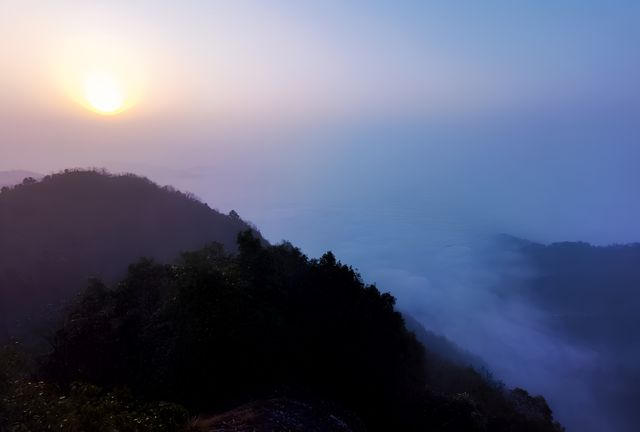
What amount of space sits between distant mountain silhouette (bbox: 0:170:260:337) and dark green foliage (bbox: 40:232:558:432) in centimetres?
3047

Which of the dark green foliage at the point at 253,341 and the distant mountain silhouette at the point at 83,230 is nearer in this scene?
the dark green foliage at the point at 253,341

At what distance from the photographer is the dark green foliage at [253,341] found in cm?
2391

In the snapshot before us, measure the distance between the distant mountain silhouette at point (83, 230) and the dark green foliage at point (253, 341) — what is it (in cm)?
3047

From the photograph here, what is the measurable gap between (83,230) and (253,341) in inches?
2168

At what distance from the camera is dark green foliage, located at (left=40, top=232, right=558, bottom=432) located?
78.4 feet

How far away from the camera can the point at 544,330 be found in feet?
604

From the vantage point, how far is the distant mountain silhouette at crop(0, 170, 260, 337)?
186 feet

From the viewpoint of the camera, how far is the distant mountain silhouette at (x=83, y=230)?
56.6 m

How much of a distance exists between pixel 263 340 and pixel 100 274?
1768 inches

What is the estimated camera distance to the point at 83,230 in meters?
69.6

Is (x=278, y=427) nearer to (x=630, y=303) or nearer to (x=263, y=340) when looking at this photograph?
(x=263, y=340)

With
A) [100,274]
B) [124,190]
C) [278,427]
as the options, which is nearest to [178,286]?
[278,427]

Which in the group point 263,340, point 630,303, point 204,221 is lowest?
point 263,340

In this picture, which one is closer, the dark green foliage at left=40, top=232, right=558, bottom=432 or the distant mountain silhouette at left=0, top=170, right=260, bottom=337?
the dark green foliage at left=40, top=232, right=558, bottom=432
